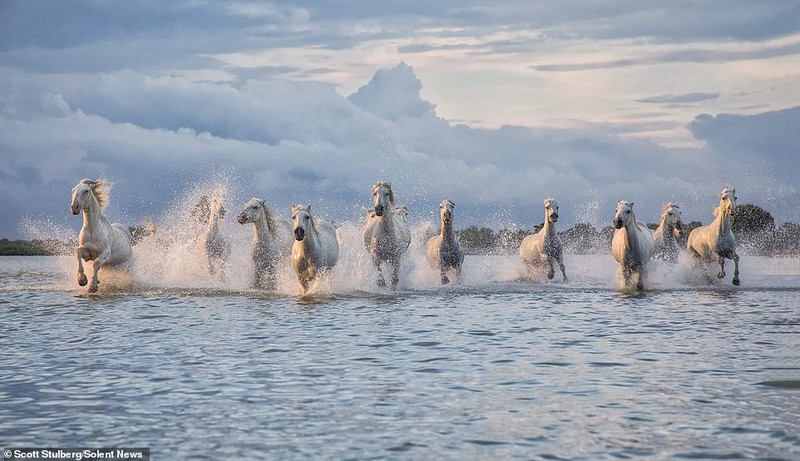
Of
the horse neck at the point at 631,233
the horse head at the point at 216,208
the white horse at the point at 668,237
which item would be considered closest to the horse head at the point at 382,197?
the horse head at the point at 216,208

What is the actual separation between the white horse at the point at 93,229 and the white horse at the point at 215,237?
219 cm

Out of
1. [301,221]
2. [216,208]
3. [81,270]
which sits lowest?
[81,270]

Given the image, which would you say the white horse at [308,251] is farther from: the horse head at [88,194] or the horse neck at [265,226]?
the horse head at [88,194]

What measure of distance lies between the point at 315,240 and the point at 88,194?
18.7 ft

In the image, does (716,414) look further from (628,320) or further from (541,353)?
(628,320)

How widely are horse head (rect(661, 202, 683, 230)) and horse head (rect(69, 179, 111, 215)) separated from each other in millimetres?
15007

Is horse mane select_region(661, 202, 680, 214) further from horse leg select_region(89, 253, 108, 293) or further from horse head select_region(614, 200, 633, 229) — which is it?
horse leg select_region(89, 253, 108, 293)

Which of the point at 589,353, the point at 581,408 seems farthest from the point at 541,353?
the point at 581,408

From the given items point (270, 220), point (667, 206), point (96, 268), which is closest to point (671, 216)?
point (667, 206)

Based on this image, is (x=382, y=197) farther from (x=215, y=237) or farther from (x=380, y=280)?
(x=215, y=237)

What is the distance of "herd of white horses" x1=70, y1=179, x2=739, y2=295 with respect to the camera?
20.2 meters

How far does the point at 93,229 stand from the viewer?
2159 cm

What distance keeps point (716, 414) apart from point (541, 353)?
12.6 feet

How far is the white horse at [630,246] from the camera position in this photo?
22062mm
